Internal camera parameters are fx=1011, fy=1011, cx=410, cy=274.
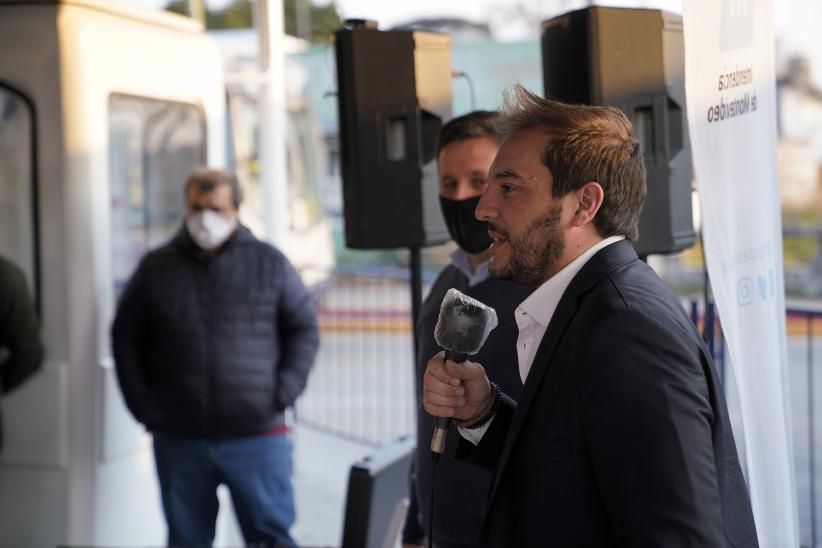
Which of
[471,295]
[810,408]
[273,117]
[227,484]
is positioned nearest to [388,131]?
[471,295]

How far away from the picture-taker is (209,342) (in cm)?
404

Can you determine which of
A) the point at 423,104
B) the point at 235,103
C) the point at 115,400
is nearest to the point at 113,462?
the point at 115,400

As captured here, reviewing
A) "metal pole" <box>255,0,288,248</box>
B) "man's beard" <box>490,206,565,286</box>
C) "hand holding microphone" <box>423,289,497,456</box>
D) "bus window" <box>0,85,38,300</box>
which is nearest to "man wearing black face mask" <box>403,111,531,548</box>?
"hand holding microphone" <box>423,289,497,456</box>

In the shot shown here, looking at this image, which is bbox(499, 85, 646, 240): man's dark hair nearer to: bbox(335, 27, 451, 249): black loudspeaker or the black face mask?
the black face mask

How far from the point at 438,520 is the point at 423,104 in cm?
167

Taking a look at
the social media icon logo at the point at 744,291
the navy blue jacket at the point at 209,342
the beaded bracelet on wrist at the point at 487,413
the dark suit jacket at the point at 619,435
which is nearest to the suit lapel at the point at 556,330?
the dark suit jacket at the point at 619,435

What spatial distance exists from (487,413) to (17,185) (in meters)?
3.11

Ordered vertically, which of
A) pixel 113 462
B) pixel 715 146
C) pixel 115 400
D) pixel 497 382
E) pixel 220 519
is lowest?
pixel 220 519

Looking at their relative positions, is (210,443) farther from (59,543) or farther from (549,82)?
(549,82)

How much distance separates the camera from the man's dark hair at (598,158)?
5.63ft

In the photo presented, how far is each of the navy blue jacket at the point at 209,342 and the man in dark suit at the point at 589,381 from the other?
226 cm

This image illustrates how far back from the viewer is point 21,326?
4148mm

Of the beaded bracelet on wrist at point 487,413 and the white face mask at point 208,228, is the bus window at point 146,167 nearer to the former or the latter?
the white face mask at point 208,228

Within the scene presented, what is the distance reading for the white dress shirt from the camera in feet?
5.62
